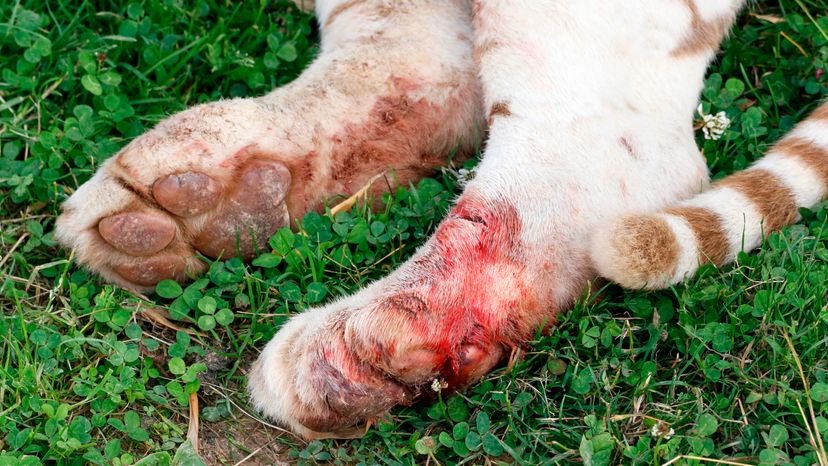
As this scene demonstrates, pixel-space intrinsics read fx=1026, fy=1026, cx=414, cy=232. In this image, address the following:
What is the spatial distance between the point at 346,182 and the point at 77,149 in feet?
2.63

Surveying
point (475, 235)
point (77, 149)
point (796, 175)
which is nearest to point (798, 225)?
point (796, 175)

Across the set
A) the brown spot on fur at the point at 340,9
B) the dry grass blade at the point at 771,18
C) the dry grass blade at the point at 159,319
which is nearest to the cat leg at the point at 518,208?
the dry grass blade at the point at 159,319

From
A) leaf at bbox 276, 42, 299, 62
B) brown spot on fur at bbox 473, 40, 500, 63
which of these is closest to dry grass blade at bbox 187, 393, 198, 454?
brown spot on fur at bbox 473, 40, 500, 63

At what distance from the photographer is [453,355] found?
2.11 m

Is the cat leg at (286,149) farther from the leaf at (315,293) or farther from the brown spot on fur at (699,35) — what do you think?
the brown spot on fur at (699,35)

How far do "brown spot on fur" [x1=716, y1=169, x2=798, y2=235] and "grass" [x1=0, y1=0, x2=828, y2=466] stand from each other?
1.6 inches

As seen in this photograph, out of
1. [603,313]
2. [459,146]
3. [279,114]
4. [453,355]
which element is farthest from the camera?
[459,146]

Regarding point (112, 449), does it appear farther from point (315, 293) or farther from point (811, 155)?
point (811, 155)

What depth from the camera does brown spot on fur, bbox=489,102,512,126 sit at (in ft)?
7.89

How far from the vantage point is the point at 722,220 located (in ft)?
7.63

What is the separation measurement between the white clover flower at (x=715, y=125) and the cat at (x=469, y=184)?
0.90ft

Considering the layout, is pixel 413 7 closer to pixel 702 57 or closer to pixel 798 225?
pixel 702 57

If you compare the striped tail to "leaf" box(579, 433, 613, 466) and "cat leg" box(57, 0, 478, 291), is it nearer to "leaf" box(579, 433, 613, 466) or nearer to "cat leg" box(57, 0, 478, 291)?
"leaf" box(579, 433, 613, 466)

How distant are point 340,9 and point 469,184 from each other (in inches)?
30.8
